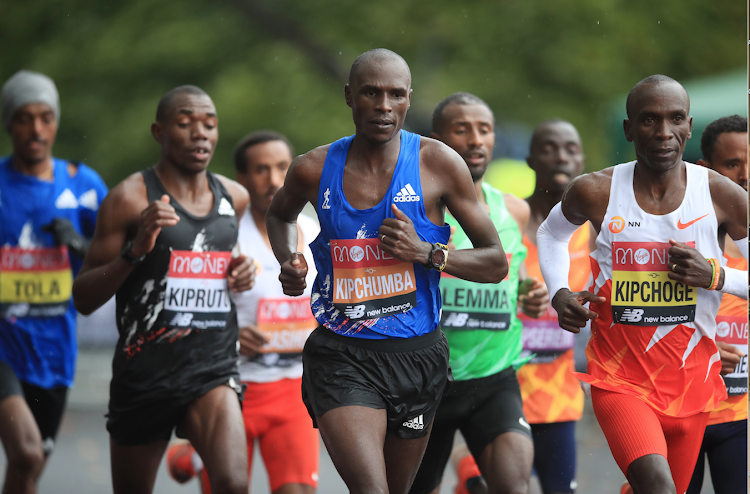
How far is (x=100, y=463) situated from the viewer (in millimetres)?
9578

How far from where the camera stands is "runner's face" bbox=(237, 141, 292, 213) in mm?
6629

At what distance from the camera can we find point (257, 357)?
20.9ft

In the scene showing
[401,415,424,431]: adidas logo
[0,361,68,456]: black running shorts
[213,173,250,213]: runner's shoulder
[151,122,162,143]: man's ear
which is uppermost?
[151,122,162,143]: man's ear

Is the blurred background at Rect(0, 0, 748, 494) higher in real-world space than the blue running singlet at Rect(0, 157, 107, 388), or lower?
higher

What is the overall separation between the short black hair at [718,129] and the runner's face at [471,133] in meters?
1.24

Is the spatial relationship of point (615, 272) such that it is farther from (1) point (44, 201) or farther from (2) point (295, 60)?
(2) point (295, 60)

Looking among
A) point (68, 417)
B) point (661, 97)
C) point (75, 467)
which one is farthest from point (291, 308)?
point (68, 417)

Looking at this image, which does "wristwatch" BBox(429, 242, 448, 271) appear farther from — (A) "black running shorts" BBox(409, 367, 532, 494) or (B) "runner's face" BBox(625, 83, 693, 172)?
(A) "black running shorts" BBox(409, 367, 532, 494)

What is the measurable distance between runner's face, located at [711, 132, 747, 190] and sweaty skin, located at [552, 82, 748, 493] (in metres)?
0.83

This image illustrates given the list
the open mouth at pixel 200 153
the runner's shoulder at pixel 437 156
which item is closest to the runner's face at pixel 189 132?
the open mouth at pixel 200 153

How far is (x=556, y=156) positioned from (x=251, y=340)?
7.81 feet

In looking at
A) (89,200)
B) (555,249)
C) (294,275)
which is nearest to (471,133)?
(555,249)

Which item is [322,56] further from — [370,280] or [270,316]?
[370,280]

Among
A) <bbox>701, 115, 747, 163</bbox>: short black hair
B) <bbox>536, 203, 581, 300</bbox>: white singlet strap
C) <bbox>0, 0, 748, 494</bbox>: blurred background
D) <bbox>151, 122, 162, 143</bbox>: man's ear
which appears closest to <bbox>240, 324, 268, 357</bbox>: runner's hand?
<bbox>151, 122, 162, 143</bbox>: man's ear
